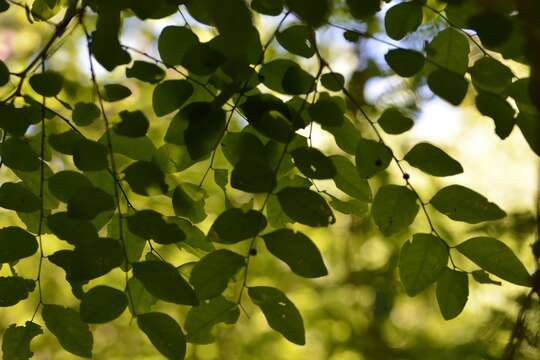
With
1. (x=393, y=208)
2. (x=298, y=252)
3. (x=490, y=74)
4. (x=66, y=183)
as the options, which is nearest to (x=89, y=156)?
(x=66, y=183)

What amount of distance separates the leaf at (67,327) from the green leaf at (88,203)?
0.19 metres

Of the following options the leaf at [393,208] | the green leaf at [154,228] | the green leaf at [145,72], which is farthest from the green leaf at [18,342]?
the leaf at [393,208]

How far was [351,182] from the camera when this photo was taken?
0.97 metres

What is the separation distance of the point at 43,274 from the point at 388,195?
1713 mm

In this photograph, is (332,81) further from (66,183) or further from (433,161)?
(66,183)

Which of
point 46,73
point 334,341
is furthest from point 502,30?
point 334,341

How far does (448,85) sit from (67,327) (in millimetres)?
538

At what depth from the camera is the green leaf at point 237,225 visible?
2.69ft

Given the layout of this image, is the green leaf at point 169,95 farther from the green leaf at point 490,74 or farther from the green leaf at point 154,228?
the green leaf at point 490,74

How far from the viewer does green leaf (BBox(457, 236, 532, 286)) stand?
901 mm

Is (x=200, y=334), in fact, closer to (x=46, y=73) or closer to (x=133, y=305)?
(x=133, y=305)

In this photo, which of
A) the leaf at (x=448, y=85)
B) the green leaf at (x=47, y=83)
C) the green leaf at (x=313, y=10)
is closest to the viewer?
the green leaf at (x=313, y=10)

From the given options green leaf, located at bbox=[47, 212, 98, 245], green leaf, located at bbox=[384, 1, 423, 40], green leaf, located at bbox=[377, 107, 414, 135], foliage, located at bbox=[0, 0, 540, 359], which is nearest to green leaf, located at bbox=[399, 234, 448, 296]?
foliage, located at bbox=[0, 0, 540, 359]

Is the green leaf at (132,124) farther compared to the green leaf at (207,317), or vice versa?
the green leaf at (207,317)
